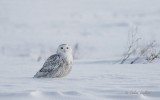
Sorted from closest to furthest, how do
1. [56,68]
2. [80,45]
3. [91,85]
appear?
[91,85]
[56,68]
[80,45]

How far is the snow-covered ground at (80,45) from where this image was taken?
4676 millimetres

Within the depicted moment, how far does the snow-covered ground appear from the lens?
4.68m

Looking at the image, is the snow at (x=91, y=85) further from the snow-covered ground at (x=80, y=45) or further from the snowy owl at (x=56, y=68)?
the snowy owl at (x=56, y=68)

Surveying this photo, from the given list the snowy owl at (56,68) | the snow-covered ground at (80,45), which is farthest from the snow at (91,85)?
the snowy owl at (56,68)

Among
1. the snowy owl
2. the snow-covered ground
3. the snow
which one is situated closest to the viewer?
the snow

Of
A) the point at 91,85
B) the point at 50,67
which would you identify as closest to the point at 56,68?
the point at 50,67

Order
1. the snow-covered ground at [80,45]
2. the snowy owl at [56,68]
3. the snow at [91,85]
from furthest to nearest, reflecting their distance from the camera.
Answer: the snowy owl at [56,68] → the snow-covered ground at [80,45] → the snow at [91,85]

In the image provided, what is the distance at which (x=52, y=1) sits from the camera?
88.6ft

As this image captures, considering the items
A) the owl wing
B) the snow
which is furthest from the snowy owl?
the snow

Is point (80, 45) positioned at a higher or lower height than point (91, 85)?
lower

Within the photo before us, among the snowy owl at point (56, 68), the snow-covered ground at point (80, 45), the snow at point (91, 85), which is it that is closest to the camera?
the snow at point (91, 85)

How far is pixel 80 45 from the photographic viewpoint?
14.4 metres

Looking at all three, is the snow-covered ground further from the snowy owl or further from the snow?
the snowy owl

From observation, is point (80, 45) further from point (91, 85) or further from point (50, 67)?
point (91, 85)
